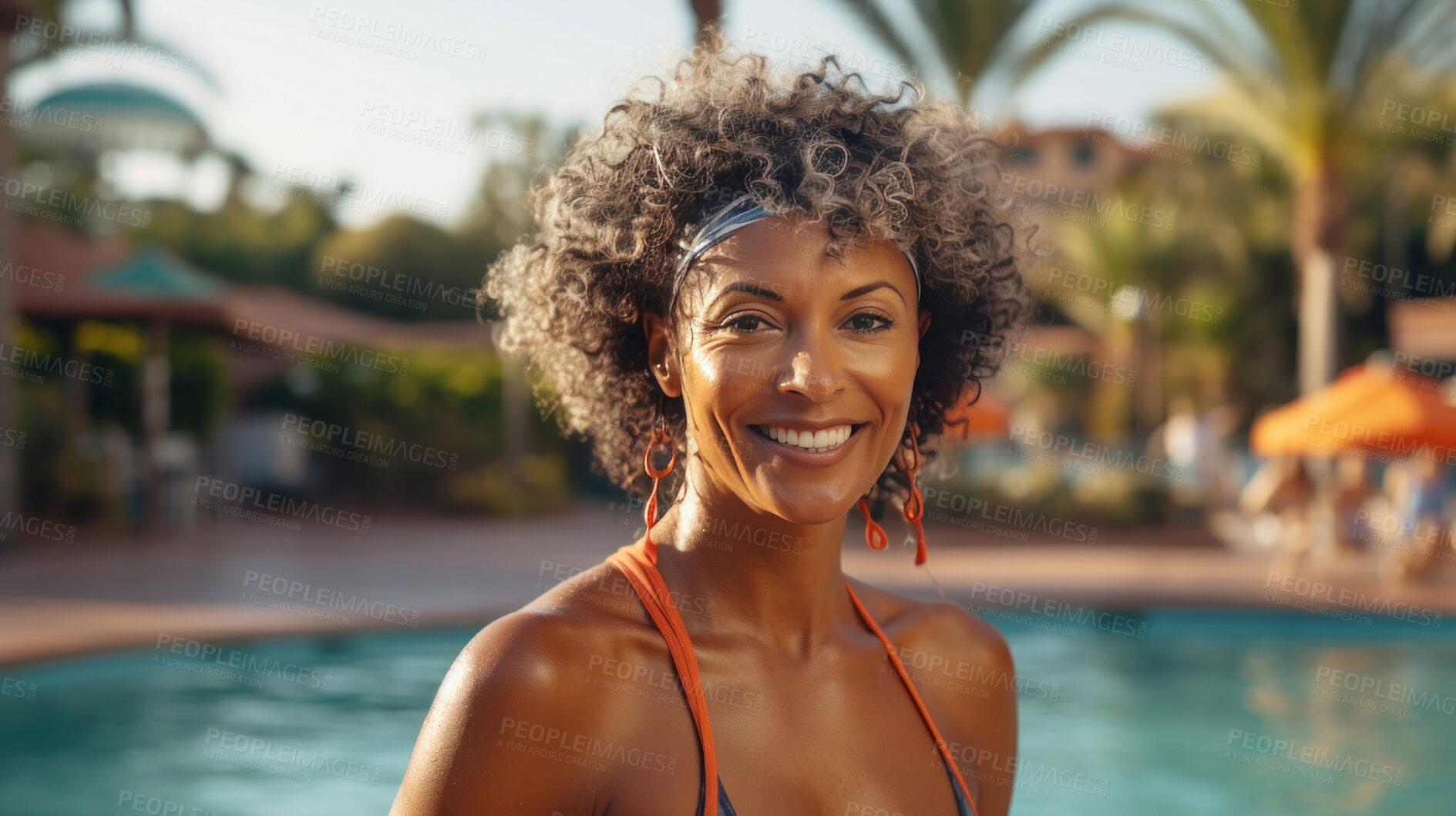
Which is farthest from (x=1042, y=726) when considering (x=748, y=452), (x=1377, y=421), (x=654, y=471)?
(x=748, y=452)

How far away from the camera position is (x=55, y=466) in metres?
14.6

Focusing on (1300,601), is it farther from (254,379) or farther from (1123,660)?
(254,379)

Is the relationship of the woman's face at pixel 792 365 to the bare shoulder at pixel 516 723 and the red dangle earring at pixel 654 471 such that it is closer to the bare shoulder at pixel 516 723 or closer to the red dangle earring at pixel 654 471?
the red dangle earring at pixel 654 471

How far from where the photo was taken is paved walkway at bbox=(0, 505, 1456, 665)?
946 cm

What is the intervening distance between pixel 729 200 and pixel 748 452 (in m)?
0.37

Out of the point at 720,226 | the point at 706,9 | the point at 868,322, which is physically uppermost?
the point at 706,9

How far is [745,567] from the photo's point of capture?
1961mm

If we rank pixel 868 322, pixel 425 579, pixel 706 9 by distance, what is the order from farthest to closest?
pixel 425 579
pixel 706 9
pixel 868 322

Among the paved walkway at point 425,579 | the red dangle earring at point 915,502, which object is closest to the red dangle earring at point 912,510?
the red dangle earring at point 915,502

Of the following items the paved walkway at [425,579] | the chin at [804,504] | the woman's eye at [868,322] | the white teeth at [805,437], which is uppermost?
the paved walkway at [425,579]

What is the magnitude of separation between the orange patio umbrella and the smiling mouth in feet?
38.6

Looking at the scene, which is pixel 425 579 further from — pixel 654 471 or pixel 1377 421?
pixel 654 471

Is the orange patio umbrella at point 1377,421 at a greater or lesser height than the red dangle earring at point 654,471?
greater

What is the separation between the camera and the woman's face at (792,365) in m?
1.78
